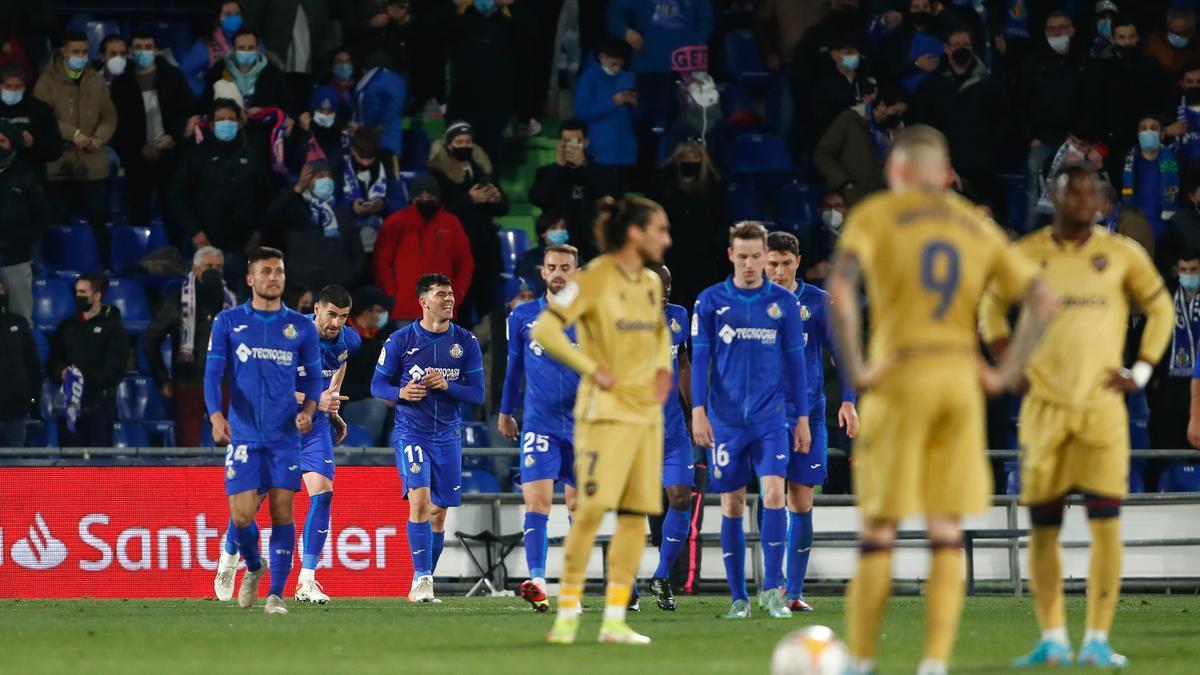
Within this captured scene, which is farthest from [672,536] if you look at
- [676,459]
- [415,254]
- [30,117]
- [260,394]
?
[30,117]

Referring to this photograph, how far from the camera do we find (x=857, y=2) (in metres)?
23.8

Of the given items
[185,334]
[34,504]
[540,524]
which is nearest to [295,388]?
[540,524]

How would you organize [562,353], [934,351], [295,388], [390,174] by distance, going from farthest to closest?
[390,174] < [295,388] < [562,353] < [934,351]

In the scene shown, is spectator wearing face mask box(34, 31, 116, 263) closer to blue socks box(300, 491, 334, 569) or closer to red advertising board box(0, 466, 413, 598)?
red advertising board box(0, 466, 413, 598)

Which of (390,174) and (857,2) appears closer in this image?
(390,174)

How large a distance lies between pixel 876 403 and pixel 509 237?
14.2m

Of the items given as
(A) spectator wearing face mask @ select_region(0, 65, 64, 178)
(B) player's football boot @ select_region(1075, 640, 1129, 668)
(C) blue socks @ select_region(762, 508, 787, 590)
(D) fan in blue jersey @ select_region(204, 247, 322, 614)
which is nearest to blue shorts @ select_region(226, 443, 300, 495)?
(D) fan in blue jersey @ select_region(204, 247, 322, 614)

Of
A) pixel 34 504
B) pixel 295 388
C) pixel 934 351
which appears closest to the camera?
pixel 934 351

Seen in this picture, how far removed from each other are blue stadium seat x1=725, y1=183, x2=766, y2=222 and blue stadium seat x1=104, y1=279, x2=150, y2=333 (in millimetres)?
6418

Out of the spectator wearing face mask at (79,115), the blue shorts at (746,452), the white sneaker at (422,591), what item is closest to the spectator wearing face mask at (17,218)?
the spectator wearing face mask at (79,115)

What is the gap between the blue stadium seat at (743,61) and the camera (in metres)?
24.2

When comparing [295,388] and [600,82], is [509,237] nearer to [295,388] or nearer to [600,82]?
[600,82]

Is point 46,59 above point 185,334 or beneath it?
above

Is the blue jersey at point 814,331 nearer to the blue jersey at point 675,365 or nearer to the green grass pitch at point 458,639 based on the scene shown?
the blue jersey at point 675,365
